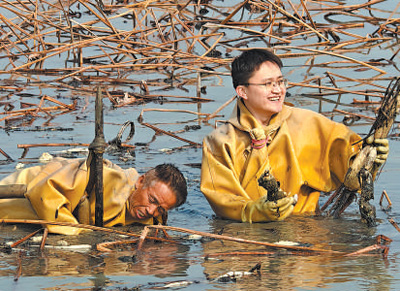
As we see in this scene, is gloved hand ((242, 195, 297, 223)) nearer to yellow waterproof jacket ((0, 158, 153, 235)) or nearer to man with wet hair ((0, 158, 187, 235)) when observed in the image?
man with wet hair ((0, 158, 187, 235))

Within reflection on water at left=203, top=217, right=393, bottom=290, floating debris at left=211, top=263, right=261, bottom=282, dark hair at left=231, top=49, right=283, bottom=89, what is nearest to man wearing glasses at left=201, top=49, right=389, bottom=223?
dark hair at left=231, top=49, right=283, bottom=89

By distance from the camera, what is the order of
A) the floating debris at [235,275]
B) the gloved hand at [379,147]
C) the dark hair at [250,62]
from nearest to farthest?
1. the floating debris at [235,275]
2. the gloved hand at [379,147]
3. the dark hair at [250,62]

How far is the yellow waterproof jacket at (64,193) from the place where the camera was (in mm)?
5004

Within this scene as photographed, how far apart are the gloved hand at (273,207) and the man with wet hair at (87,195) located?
517 millimetres

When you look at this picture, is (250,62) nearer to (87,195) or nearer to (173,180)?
(173,180)

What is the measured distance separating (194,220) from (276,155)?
0.73 metres

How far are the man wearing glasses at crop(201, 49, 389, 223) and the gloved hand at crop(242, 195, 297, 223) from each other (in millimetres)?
154

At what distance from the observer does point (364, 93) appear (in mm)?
8062

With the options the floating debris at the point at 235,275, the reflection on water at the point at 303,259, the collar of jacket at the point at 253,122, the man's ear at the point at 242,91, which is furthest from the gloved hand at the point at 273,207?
the floating debris at the point at 235,275

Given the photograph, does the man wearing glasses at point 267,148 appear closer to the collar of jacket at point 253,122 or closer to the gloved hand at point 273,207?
the collar of jacket at point 253,122

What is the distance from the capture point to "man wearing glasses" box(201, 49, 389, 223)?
565 centimetres

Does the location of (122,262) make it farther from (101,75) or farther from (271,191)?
(101,75)

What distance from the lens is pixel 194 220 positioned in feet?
19.3

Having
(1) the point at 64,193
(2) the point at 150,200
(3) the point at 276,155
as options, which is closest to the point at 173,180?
(2) the point at 150,200
